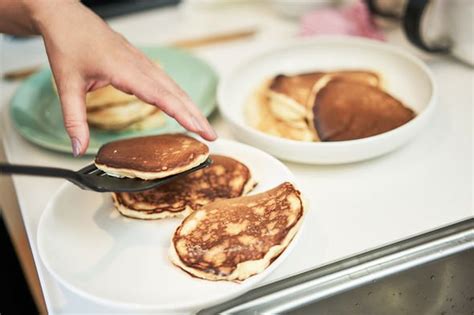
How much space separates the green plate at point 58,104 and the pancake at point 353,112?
0.23 m

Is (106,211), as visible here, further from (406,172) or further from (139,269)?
(406,172)

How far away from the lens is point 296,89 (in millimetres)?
1056

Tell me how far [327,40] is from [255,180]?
50 cm

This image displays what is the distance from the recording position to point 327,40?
3.95ft

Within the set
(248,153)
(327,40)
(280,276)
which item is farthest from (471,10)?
(280,276)

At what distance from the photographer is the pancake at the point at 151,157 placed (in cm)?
74

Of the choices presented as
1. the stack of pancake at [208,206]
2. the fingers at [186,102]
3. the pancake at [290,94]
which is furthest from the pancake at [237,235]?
the pancake at [290,94]

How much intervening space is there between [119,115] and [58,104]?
0.21 metres

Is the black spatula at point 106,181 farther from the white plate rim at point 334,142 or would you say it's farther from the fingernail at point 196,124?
the white plate rim at point 334,142

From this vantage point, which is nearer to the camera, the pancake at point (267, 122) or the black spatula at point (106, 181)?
A: the black spatula at point (106, 181)

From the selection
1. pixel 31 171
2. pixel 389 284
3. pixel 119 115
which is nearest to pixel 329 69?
pixel 119 115

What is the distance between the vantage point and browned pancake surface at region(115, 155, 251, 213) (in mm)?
800

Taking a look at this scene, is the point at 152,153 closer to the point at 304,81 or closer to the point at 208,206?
the point at 208,206

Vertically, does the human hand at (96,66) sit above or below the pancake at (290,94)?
above
